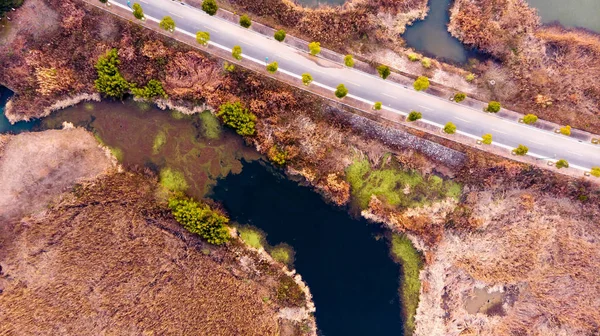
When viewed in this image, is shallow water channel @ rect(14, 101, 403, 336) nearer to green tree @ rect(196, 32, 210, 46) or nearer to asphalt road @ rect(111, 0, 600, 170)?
green tree @ rect(196, 32, 210, 46)

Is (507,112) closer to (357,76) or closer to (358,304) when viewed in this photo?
(357,76)

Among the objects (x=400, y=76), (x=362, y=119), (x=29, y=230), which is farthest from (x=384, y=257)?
(x=29, y=230)

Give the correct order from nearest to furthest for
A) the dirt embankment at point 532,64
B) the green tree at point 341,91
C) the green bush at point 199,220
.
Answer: the green tree at point 341,91
the green bush at point 199,220
the dirt embankment at point 532,64

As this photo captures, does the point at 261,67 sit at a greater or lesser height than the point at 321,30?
lesser

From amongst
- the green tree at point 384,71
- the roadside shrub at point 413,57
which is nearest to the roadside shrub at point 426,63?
the roadside shrub at point 413,57

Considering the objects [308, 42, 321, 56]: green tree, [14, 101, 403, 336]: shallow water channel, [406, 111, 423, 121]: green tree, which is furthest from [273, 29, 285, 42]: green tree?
[406, 111, 423, 121]: green tree

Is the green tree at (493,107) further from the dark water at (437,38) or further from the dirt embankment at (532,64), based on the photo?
the dark water at (437,38)
